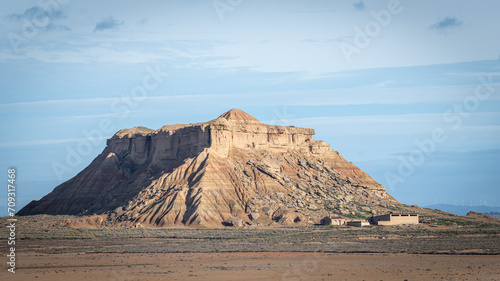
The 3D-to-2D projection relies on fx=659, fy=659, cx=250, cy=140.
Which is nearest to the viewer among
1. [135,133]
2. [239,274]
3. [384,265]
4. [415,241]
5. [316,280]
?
[316,280]

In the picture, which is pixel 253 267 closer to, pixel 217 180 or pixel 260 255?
pixel 260 255

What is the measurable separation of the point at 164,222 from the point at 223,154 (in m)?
23.6

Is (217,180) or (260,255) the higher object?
→ (217,180)

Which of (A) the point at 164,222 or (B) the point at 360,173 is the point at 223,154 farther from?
(B) the point at 360,173

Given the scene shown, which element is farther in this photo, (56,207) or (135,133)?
(135,133)

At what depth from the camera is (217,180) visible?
112562 millimetres

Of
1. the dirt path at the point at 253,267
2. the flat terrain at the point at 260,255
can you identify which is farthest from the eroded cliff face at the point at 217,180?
the dirt path at the point at 253,267

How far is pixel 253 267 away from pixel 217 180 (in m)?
61.7

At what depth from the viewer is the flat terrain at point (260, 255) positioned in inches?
1865

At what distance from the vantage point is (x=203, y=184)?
361 ft

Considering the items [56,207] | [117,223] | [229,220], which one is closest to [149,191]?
[117,223]

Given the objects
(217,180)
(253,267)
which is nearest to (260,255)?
(253,267)

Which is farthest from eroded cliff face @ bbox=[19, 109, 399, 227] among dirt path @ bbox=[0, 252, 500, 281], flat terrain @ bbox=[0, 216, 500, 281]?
dirt path @ bbox=[0, 252, 500, 281]

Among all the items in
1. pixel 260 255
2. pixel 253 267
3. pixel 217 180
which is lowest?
pixel 253 267
